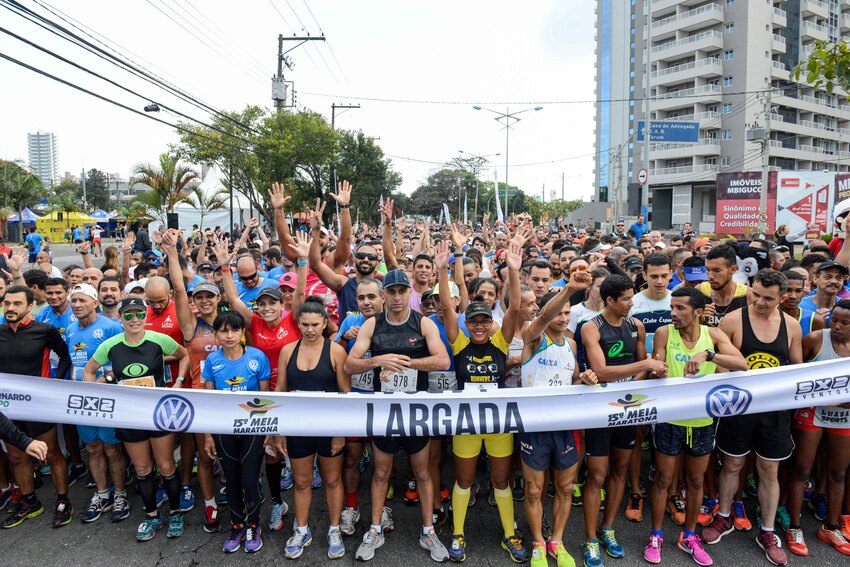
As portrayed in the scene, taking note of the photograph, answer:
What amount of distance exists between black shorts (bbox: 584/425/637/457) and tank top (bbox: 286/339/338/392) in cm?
204

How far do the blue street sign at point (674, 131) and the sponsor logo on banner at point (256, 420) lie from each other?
2640 cm

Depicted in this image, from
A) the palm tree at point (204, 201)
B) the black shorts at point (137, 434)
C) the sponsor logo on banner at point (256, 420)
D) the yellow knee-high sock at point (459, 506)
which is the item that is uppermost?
the palm tree at point (204, 201)

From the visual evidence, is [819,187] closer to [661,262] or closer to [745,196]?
[745,196]

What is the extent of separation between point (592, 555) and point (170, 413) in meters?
3.40

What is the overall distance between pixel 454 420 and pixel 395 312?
94 centimetres

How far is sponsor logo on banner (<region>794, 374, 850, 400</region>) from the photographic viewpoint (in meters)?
4.28

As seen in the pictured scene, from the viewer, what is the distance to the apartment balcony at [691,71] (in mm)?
55097

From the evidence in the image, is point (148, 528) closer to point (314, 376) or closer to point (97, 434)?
point (97, 434)

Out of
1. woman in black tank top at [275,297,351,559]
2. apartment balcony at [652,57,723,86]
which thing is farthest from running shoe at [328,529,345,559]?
apartment balcony at [652,57,723,86]

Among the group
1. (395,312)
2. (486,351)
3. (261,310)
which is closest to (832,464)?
(486,351)

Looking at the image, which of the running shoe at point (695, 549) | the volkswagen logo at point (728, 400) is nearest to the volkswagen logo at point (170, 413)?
the running shoe at point (695, 549)

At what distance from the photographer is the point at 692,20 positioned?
55.9 meters

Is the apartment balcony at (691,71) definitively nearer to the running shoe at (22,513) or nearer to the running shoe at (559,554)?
the running shoe at (559,554)

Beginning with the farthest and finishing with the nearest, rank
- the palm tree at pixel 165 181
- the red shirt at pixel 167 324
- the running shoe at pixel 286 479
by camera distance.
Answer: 1. the palm tree at pixel 165 181
2. the running shoe at pixel 286 479
3. the red shirt at pixel 167 324
